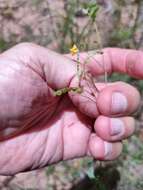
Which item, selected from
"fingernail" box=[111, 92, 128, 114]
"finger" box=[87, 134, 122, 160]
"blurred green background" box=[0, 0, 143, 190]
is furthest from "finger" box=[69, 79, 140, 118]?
"blurred green background" box=[0, 0, 143, 190]

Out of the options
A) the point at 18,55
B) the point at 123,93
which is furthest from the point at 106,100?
the point at 18,55

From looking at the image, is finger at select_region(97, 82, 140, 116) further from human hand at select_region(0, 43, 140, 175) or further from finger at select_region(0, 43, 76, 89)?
finger at select_region(0, 43, 76, 89)

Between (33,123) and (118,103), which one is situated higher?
(118,103)

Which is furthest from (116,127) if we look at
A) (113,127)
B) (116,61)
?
(116,61)

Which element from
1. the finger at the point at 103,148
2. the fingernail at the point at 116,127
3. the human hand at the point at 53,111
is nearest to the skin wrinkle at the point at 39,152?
the human hand at the point at 53,111

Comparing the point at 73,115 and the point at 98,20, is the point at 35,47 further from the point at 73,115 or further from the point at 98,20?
the point at 98,20

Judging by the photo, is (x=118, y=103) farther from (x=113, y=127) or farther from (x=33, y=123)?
(x=33, y=123)

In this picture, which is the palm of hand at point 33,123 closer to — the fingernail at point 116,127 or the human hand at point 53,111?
the human hand at point 53,111
